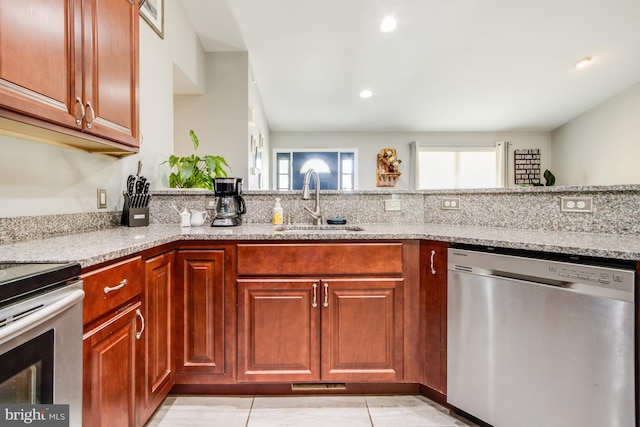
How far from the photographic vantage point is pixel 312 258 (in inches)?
56.1

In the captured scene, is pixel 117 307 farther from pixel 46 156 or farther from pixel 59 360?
pixel 46 156

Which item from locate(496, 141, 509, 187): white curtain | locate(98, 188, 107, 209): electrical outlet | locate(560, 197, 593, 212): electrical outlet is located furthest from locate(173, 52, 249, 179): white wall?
locate(496, 141, 509, 187): white curtain

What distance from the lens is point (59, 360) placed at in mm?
734

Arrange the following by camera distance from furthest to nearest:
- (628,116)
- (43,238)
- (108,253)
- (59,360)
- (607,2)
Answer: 1. (628,116)
2. (607,2)
3. (43,238)
4. (108,253)
5. (59,360)

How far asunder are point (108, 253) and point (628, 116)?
7305mm

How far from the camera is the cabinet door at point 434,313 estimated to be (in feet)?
4.46

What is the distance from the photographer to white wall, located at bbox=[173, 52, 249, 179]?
311cm

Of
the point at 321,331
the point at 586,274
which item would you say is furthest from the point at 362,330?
the point at 586,274

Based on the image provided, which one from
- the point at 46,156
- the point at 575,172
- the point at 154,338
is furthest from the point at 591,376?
the point at 575,172

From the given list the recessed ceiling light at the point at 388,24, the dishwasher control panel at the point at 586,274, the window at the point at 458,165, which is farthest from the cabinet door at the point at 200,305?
the window at the point at 458,165

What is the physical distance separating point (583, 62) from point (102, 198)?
5.81 meters

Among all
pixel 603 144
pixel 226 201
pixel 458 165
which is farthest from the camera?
pixel 458 165

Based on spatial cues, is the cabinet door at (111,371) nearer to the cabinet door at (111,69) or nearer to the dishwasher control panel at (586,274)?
the cabinet door at (111,69)

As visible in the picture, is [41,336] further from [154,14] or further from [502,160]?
[502,160]
